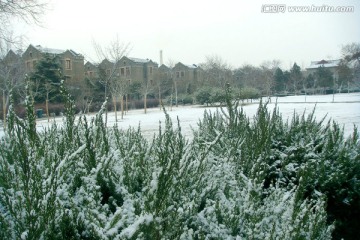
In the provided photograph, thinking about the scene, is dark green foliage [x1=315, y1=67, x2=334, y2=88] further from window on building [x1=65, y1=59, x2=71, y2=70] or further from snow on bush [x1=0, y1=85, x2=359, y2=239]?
snow on bush [x1=0, y1=85, x2=359, y2=239]

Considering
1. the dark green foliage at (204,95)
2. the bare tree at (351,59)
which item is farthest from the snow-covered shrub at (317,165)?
the dark green foliage at (204,95)

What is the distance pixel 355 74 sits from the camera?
33.1 meters

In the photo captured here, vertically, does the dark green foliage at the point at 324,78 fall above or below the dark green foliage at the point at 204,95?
above

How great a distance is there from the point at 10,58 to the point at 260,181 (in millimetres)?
26421

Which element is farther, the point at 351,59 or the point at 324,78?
the point at 324,78

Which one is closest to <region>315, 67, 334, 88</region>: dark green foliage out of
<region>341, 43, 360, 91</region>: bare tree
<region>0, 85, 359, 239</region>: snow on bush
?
<region>341, 43, 360, 91</region>: bare tree

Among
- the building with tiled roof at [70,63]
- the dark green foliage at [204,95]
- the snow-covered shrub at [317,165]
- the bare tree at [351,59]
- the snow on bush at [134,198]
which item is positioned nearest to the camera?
the snow on bush at [134,198]

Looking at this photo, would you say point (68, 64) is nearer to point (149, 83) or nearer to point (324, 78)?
point (149, 83)

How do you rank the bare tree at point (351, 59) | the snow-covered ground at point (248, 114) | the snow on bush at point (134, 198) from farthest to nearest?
the bare tree at point (351, 59) → the snow-covered ground at point (248, 114) → the snow on bush at point (134, 198)

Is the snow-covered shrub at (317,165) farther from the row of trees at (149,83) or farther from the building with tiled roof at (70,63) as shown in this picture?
the building with tiled roof at (70,63)

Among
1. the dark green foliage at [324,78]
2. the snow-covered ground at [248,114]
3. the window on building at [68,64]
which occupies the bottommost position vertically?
the snow-covered ground at [248,114]

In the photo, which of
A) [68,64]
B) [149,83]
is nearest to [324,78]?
[149,83]

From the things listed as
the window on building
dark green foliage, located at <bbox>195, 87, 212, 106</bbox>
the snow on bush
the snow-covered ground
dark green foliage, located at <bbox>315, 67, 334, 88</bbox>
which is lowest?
the snow-covered ground

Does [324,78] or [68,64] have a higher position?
[68,64]
